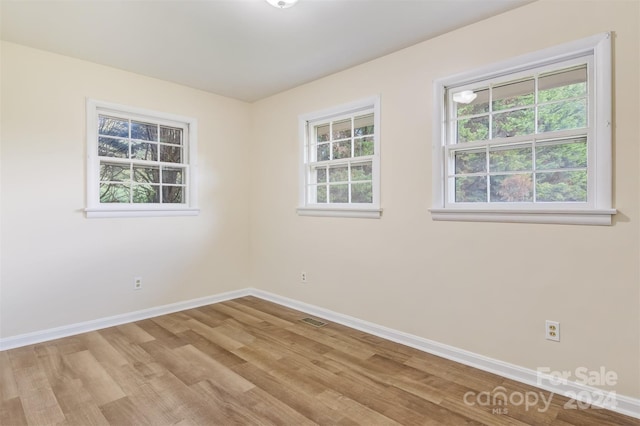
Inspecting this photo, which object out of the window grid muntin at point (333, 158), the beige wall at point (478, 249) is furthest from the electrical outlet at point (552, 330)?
the window grid muntin at point (333, 158)

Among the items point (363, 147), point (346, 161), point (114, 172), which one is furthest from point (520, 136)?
point (114, 172)

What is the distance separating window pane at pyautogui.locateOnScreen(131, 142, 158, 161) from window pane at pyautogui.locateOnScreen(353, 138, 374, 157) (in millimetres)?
2228

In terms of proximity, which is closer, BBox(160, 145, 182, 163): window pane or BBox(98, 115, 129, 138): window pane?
BBox(98, 115, 129, 138): window pane

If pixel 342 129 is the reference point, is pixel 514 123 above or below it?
below

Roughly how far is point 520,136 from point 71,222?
152 inches

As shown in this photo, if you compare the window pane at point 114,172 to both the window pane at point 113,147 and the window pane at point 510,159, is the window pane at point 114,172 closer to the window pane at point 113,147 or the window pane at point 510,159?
the window pane at point 113,147

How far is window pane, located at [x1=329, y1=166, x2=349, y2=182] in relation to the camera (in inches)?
142

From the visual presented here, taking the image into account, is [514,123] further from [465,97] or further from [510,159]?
[465,97]

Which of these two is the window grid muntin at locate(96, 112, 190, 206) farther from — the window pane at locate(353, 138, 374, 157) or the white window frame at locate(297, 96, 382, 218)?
the window pane at locate(353, 138, 374, 157)

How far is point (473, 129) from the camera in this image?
2.65 metres


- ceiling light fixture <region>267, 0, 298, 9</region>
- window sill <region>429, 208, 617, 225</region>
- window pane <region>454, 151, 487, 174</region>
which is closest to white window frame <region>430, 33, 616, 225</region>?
window sill <region>429, 208, 617, 225</region>

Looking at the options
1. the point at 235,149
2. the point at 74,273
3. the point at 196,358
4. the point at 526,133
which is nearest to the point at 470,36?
the point at 526,133

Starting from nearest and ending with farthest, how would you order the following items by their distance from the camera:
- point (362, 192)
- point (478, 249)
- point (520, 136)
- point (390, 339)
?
point (520, 136) → point (478, 249) → point (390, 339) → point (362, 192)

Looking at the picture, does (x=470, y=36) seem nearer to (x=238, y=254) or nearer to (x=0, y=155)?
(x=238, y=254)
